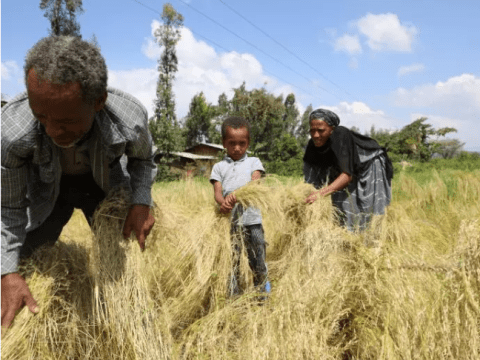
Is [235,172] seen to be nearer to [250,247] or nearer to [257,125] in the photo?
[250,247]

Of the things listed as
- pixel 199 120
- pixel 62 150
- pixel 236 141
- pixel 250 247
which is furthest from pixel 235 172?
pixel 199 120

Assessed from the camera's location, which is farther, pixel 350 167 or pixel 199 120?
pixel 199 120

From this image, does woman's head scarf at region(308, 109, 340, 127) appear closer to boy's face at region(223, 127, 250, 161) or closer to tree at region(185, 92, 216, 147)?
boy's face at region(223, 127, 250, 161)

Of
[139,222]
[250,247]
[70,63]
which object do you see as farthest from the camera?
[250,247]

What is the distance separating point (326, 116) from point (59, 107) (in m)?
1.98

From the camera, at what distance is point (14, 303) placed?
4.46 feet

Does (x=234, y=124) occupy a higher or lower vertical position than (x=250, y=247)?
higher

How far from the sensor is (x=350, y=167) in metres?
2.65

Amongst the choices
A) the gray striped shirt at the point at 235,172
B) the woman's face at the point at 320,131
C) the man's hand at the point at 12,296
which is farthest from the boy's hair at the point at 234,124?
the man's hand at the point at 12,296

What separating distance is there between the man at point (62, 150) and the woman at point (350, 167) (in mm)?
1459

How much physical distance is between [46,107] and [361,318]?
1354 mm

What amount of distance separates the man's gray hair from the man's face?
19 mm

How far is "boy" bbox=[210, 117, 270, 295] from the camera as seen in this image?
2273 mm

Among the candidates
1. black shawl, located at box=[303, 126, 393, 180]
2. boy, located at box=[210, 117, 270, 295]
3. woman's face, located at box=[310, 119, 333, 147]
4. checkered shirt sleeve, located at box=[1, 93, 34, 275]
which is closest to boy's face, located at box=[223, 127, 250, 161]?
boy, located at box=[210, 117, 270, 295]
